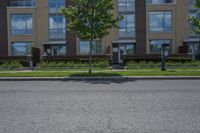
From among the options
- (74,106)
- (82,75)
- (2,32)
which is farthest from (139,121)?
(2,32)

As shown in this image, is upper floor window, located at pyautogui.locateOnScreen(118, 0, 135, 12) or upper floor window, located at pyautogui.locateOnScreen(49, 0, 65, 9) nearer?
upper floor window, located at pyautogui.locateOnScreen(118, 0, 135, 12)

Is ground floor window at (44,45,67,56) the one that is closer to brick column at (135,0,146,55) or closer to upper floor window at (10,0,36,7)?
upper floor window at (10,0,36,7)

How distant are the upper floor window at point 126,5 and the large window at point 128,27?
0.83 m

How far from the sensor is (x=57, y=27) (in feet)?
131

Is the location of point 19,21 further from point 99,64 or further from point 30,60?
point 99,64

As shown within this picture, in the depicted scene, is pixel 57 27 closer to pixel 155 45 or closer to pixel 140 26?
pixel 140 26

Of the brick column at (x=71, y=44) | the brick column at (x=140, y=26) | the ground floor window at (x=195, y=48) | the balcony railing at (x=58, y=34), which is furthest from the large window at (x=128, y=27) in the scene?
the balcony railing at (x=58, y=34)

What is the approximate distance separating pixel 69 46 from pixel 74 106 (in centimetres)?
3132

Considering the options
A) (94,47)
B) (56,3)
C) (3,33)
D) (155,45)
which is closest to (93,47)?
(94,47)

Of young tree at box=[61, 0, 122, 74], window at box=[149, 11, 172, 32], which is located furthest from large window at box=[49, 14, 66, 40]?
young tree at box=[61, 0, 122, 74]

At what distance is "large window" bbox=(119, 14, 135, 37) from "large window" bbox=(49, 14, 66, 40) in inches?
313

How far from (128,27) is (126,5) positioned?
3.08 metres

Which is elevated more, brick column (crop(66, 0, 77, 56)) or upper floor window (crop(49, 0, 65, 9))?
upper floor window (crop(49, 0, 65, 9))

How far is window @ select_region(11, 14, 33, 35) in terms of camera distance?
40.2m
